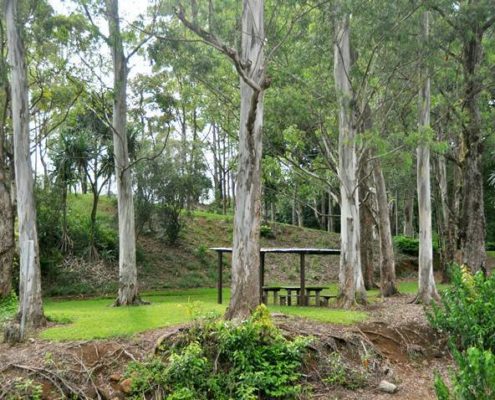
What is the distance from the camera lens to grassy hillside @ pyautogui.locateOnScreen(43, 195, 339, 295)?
19495 millimetres

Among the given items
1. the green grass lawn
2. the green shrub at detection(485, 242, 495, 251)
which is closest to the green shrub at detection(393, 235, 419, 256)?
the green shrub at detection(485, 242, 495, 251)

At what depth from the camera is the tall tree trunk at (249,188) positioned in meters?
9.34

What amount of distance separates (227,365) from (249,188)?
122 inches

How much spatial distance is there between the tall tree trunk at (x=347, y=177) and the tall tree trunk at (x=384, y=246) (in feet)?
9.18

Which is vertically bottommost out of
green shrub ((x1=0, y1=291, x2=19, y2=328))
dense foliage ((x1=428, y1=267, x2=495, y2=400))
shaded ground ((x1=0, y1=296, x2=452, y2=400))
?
shaded ground ((x1=0, y1=296, x2=452, y2=400))

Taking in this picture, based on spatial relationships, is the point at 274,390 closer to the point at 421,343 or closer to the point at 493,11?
the point at 421,343

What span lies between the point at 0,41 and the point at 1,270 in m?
6.50

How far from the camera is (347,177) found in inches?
521

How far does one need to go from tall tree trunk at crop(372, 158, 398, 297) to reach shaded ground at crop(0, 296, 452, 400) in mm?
5076

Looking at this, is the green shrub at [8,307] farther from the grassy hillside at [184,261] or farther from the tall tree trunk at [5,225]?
the grassy hillside at [184,261]

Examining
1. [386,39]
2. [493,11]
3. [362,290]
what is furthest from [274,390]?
[493,11]

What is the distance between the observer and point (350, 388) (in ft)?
27.5

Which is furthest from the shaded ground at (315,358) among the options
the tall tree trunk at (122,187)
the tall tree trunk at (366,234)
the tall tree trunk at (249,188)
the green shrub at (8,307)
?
the tall tree trunk at (366,234)

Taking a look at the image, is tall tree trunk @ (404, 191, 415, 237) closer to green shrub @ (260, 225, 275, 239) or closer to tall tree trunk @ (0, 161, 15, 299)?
green shrub @ (260, 225, 275, 239)
